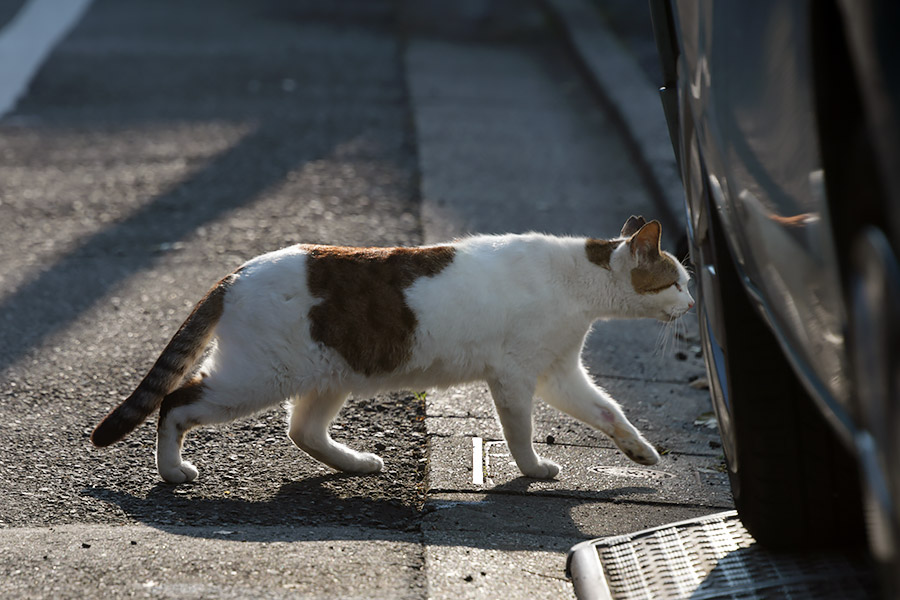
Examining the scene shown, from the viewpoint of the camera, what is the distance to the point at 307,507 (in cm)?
326

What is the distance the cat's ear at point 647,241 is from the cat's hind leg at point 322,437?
107cm

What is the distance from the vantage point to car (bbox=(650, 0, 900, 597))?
125cm

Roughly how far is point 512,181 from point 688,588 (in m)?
5.01

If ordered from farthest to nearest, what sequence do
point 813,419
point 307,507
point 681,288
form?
point 681,288
point 307,507
point 813,419

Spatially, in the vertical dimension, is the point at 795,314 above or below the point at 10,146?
above

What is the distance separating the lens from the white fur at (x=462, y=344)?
334cm

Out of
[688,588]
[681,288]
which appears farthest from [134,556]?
[681,288]

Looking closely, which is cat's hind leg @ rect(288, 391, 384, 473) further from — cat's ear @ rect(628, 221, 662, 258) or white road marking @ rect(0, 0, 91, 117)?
white road marking @ rect(0, 0, 91, 117)

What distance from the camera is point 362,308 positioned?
11.2 ft

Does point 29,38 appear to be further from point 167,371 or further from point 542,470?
point 542,470

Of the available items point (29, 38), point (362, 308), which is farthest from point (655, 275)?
point (29, 38)

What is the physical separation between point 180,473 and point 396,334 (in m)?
0.76

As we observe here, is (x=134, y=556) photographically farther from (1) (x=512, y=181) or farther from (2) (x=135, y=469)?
(1) (x=512, y=181)

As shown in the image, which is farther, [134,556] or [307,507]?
[307,507]
